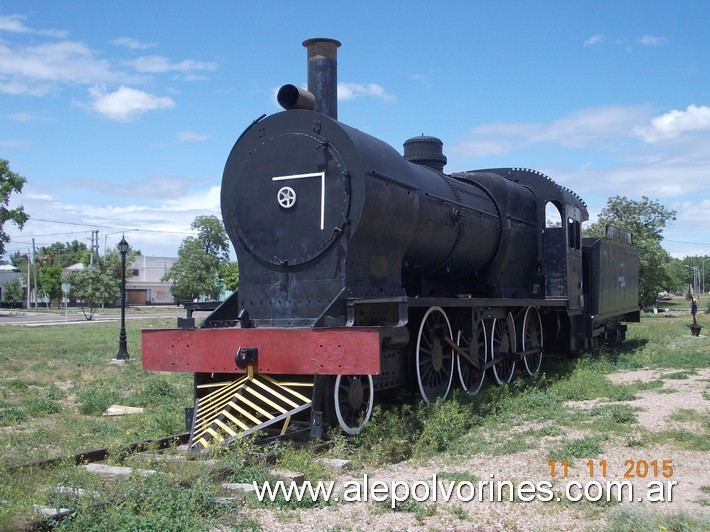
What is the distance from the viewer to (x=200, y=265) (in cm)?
6719

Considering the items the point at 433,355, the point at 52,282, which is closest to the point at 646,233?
the point at 433,355

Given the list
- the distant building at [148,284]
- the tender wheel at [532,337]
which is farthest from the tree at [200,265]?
the tender wheel at [532,337]

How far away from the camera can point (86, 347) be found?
21.8 meters

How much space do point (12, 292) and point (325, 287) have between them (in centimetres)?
8292

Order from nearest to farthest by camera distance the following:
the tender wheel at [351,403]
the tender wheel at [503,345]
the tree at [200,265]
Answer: the tender wheel at [351,403] → the tender wheel at [503,345] → the tree at [200,265]

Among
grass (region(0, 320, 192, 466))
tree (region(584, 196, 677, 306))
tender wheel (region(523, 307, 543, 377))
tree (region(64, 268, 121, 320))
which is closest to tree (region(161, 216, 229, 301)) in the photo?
tree (region(64, 268, 121, 320))

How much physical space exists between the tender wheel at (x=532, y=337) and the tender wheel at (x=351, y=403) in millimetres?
5609

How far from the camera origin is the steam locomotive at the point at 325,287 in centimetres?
713

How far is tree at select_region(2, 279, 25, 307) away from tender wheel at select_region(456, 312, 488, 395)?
265 feet

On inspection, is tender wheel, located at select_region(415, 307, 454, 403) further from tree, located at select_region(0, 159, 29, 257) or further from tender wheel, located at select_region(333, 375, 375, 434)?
tree, located at select_region(0, 159, 29, 257)

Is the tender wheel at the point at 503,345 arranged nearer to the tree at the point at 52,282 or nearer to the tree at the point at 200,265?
the tree at the point at 200,265

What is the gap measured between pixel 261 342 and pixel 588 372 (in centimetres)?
765

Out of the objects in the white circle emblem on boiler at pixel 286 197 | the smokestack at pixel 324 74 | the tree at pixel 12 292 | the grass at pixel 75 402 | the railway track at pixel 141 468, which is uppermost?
the smokestack at pixel 324 74

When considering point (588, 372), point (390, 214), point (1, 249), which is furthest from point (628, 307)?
point (1, 249)
